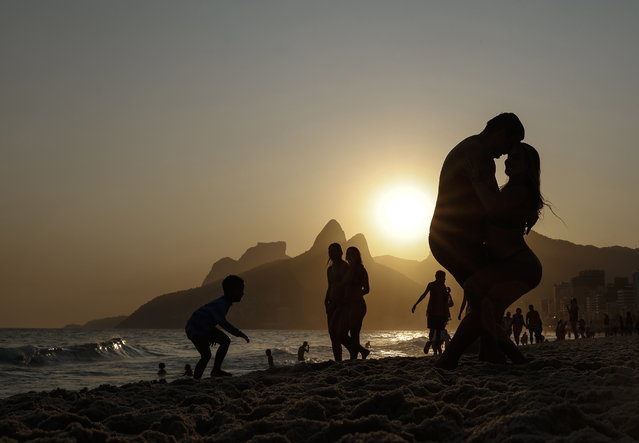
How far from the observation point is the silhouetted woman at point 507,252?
5.86 m

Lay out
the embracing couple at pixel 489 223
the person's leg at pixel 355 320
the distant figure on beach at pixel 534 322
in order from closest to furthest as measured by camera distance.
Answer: the embracing couple at pixel 489 223 → the person's leg at pixel 355 320 → the distant figure on beach at pixel 534 322

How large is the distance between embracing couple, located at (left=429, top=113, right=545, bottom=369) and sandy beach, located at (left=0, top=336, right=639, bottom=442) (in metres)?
0.54

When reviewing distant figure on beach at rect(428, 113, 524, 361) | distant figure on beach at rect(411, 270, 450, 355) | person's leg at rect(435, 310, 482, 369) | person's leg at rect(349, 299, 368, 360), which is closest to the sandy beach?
person's leg at rect(435, 310, 482, 369)

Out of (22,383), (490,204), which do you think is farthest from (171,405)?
(22,383)

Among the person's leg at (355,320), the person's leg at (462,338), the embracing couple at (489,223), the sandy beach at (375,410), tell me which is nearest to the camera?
the sandy beach at (375,410)

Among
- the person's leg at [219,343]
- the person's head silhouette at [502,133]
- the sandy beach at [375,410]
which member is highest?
the person's head silhouette at [502,133]

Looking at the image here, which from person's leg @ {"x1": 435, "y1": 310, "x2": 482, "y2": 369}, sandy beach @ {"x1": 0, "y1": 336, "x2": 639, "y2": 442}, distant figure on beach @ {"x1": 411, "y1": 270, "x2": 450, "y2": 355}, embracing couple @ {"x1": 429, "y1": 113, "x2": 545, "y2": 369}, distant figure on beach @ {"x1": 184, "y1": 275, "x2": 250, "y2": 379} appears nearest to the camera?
sandy beach @ {"x1": 0, "y1": 336, "x2": 639, "y2": 442}

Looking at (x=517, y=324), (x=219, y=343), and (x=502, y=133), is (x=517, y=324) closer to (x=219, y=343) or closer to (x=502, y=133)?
(x=219, y=343)

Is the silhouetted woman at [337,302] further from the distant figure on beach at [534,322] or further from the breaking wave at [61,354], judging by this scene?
the breaking wave at [61,354]

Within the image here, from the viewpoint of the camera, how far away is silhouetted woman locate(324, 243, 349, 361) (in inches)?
412

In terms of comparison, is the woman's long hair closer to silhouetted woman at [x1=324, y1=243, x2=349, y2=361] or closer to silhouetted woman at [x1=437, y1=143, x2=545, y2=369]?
silhouetted woman at [x1=437, y1=143, x2=545, y2=369]

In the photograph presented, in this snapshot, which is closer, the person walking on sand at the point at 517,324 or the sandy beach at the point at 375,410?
the sandy beach at the point at 375,410

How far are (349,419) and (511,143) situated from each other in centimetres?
319

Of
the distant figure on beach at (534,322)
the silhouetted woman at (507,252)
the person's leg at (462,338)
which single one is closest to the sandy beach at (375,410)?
the person's leg at (462,338)
